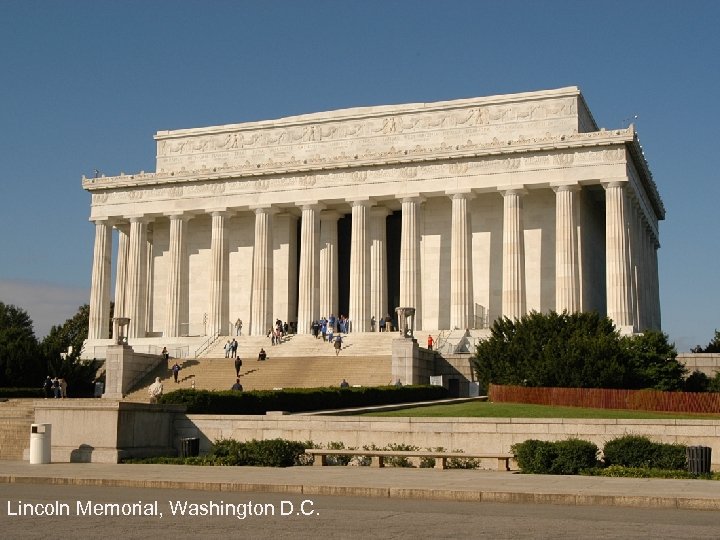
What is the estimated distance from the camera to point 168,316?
74.4m

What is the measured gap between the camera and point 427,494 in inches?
797

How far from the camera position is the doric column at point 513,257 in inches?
2584

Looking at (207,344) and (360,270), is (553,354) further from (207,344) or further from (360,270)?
(207,344)

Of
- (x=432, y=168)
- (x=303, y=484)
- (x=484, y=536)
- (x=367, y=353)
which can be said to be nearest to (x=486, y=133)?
(x=432, y=168)

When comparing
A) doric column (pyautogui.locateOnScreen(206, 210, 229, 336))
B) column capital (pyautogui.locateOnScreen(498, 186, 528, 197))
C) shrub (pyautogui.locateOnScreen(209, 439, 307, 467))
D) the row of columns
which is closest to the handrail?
doric column (pyautogui.locateOnScreen(206, 210, 229, 336))

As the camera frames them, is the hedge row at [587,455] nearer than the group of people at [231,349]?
Yes

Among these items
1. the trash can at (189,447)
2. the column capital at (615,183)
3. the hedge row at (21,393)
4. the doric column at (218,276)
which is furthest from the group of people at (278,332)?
the trash can at (189,447)

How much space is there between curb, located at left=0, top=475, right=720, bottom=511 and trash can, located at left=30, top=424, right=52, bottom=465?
5008 mm

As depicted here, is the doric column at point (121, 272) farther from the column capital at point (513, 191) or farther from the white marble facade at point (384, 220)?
the column capital at point (513, 191)

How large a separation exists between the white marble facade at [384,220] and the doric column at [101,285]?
111 millimetres

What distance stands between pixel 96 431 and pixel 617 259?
140 feet

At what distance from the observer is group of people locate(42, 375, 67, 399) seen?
50.8 m

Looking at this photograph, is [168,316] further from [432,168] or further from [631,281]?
[631,281]

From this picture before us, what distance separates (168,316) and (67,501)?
5619cm
